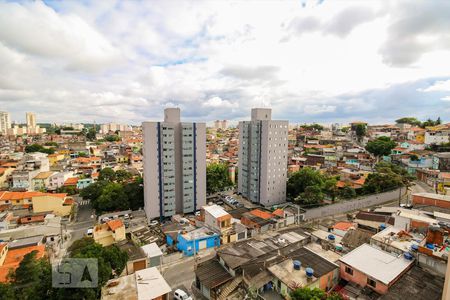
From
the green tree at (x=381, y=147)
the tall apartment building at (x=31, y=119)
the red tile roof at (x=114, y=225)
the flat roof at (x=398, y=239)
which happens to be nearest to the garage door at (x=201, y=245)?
the red tile roof at (x=114, y=225)

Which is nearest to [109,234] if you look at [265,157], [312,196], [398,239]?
[265,157]

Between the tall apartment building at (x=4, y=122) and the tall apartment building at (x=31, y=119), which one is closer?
the tall apartment building at (x=4, y=122)

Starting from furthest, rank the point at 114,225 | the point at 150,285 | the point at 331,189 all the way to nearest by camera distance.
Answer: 1. the point at 331,189
2. the point at 114,225
3. the point at 150,285

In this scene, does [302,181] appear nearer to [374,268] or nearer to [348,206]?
[348,206]

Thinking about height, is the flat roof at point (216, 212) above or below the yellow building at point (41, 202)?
above

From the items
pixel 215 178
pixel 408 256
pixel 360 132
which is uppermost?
pixel 360 132

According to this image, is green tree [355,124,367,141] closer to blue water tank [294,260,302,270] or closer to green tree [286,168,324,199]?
green tree [286,168,324,199]

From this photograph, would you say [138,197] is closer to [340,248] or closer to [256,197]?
[256,197]

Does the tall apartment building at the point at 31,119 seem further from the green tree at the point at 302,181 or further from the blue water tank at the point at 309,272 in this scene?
the blue water tank at the point at 309,272
